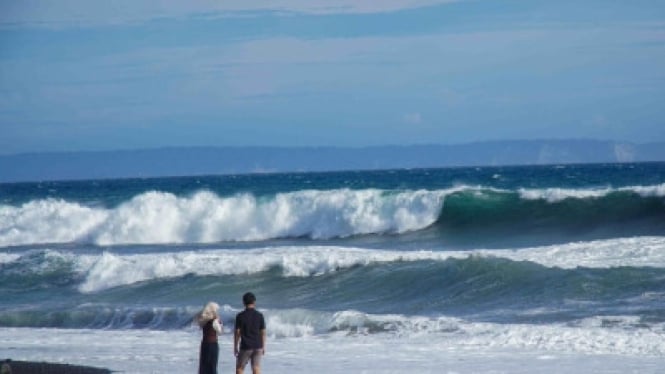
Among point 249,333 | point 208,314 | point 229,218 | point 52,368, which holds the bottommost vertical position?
point 52,368

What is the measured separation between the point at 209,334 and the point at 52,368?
9.51 feet

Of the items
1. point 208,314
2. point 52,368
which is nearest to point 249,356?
point 208,314

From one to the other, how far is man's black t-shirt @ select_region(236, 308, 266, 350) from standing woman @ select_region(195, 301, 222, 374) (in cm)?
24

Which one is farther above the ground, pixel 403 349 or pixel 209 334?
pixel 209 334

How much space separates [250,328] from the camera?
11844 millimetres

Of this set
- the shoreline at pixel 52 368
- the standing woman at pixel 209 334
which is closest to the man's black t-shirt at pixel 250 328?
the standing woman at pixel 209 334

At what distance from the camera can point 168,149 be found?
167 m

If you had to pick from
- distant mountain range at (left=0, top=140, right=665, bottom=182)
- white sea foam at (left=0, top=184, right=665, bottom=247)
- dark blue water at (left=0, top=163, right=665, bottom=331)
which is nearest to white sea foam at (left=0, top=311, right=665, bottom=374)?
dark blue water at (left=0, top=163, right=665, bottom=331)

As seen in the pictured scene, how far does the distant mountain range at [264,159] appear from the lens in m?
142

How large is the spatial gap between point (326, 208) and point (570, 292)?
18.3m

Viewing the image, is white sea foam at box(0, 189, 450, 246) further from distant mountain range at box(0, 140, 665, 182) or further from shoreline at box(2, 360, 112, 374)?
distant mountain range at box(0, 140, 665, 182)

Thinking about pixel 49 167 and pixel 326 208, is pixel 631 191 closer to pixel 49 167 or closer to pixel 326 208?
pixel 326 208

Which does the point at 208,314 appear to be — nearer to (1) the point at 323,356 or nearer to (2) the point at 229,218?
(1) the point at 323,356

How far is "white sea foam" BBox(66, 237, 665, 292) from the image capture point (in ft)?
70.1
